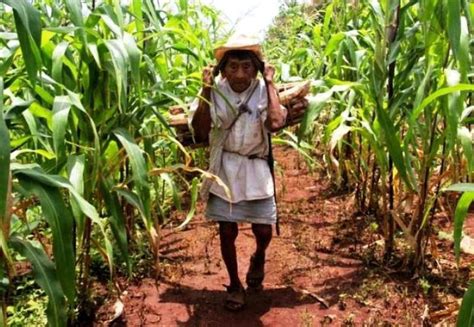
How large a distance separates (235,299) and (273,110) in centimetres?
83

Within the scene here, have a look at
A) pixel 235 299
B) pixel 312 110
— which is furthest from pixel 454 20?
pixel 235 299

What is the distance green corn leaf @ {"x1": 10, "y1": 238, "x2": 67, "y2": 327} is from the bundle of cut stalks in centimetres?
120

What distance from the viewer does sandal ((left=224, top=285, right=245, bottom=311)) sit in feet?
8.17

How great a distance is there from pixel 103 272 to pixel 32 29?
1783mm

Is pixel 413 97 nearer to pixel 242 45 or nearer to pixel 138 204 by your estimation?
pixel 242 45

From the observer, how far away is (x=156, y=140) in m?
3.38

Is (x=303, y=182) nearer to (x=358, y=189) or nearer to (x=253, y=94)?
(x=358, y=189)

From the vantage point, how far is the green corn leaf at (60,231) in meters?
1.31

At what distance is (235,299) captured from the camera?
2.49 meters

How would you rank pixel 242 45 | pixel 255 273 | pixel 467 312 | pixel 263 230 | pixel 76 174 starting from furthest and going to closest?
pixel 255 273 < pixel 263 230 < pixel 242 45 < pixel 76 174 < pixel 467 312

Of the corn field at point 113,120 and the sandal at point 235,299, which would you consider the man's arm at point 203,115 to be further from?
the sandal at point 235,299

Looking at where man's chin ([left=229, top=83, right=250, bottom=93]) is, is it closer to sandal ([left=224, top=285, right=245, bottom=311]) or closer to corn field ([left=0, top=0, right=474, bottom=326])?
corn field ([left=0, top=0, right=474, bottom=326])

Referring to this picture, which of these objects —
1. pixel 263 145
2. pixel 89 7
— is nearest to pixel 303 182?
pixel 263 145

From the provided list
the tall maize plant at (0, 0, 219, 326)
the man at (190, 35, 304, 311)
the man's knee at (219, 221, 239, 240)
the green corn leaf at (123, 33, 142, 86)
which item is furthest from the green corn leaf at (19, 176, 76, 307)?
the man's knee at (219, 221, 239, 240)
